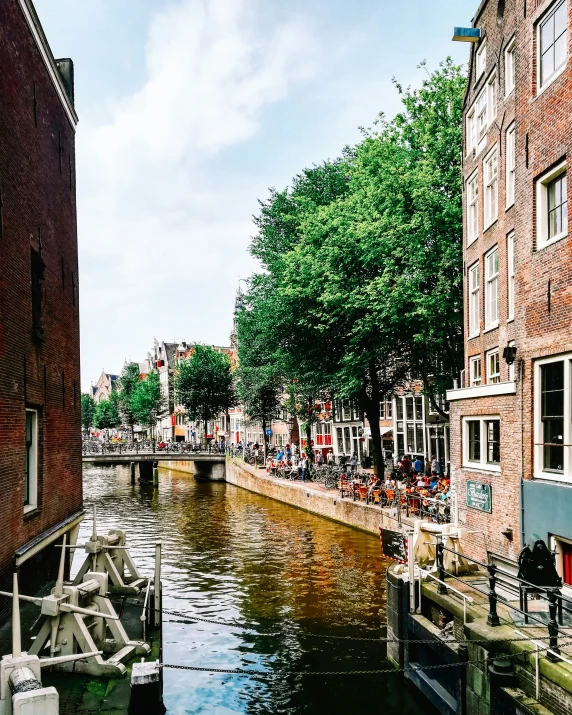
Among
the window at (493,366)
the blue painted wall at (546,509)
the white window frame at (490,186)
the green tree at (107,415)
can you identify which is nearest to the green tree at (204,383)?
the green tree at (107,415)

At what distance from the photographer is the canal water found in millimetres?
10992

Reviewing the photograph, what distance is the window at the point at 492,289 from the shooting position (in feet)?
53.4

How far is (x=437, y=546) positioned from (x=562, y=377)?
330cm

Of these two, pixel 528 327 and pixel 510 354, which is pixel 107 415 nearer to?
pixel 510 354

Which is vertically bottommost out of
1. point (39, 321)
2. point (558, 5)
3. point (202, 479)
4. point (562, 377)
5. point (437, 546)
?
point (202, 479)

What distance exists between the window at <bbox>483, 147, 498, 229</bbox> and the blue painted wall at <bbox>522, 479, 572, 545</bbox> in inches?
296

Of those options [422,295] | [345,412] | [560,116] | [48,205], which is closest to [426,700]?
[560,116]

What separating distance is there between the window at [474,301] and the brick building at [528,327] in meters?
1.92

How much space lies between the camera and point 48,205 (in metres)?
13.9

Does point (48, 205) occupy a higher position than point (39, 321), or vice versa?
point (48, 205)

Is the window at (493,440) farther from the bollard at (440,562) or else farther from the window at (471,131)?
the window at (471,131)

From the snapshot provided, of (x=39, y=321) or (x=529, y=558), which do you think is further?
(x=39, y=321)

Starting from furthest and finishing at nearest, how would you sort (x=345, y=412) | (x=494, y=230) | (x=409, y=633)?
(x=345, y=412) < (x=494, y=230) < (x=409, y=633)

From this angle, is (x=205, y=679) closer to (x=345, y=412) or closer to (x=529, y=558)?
(x=529, y=558)
